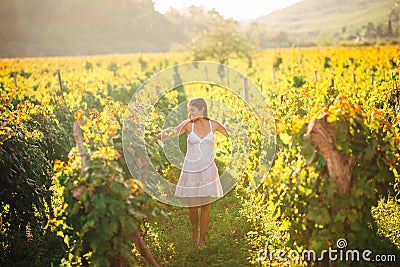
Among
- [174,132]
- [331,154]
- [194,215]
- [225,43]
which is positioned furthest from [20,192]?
[225,43]

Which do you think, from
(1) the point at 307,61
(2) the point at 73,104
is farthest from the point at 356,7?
(2) the point at 73,104

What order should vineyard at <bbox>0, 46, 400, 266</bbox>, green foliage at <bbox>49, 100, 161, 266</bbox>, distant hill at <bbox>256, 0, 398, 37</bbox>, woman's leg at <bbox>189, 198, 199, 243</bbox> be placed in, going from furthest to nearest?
1. distant hill at <bbox>256, 0, 398, 37</bbox>
2. woman's leg at <bbox>189, 198, 199, 243</bbox>
3. vineyard at <bbox>0, 46, 400, 266</bbox>
4. green foliage at <bbox>49, 100, 161, 266</bbox>

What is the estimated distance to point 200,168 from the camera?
4781 mm

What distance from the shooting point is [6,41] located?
6081 centimetres

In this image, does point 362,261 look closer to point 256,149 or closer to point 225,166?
point 256,149

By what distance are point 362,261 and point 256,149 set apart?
3065mm

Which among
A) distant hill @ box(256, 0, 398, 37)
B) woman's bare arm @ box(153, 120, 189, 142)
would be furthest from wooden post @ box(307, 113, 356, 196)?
distant hill @ box(256, 0, 398, 37)

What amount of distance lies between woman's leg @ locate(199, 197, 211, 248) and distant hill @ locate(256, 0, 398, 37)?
11053cm

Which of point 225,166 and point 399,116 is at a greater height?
point 399,116

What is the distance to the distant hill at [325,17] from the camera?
121875 millimetres

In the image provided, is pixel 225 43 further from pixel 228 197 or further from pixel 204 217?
pixel 204 217

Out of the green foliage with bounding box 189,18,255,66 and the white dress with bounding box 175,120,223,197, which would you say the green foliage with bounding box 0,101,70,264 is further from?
the green foliage with bounding box 189,18,255,66

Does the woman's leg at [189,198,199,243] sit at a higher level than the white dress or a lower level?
lower

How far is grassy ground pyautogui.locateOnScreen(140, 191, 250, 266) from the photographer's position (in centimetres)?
457
